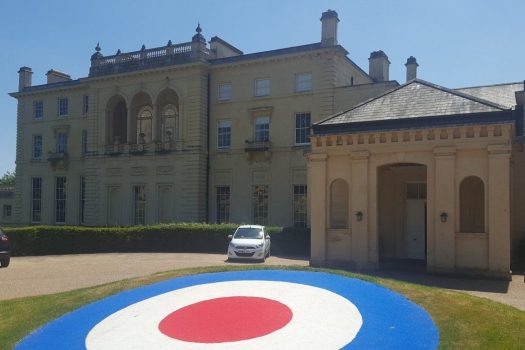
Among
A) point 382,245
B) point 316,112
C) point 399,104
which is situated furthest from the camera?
point 316,112

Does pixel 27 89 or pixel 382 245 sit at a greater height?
pixel 27 89

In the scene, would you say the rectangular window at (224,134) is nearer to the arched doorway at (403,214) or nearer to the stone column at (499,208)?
the arched doorway at (403,214)

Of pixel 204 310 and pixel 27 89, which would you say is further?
pixel 27 89

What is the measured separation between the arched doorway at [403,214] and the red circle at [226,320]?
13717 mm

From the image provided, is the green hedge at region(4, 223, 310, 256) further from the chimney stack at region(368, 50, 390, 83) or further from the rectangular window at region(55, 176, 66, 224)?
the chimney stack at region(368, 50, 390, 83)

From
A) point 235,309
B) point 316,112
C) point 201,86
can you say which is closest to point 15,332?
point 235,309

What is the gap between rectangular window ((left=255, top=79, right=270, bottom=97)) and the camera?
3931 cm

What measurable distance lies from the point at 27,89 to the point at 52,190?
37.2ft

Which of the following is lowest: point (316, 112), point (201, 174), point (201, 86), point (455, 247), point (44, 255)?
point (44, 255)

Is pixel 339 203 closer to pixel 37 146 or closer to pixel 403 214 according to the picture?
pixel 403 214

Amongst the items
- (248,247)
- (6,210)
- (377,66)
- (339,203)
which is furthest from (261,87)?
(6,210)

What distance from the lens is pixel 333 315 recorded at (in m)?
9.45

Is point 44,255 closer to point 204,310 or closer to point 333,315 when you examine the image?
point 204,310

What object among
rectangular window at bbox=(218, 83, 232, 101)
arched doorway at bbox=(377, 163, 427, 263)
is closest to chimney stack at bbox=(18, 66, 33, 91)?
rectangular window at bbox=(218, 83, 232, 101)
